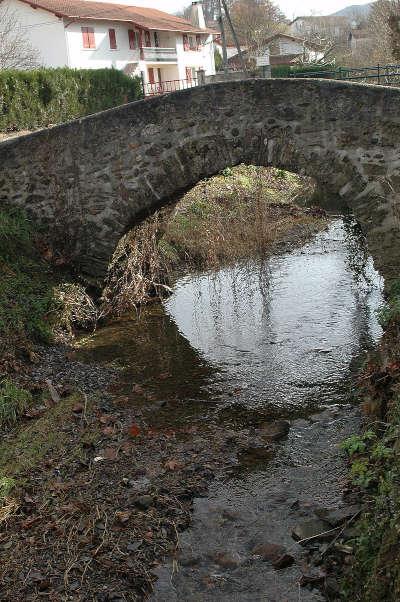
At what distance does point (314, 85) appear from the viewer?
841 centimetres

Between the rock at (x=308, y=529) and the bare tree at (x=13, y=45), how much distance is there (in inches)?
898

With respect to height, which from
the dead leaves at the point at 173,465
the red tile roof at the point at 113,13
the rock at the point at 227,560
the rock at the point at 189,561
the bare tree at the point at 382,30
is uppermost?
the red tile roof at the point at 113,13

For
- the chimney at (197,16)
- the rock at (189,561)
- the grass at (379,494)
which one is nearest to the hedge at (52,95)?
the grass at (379,494)

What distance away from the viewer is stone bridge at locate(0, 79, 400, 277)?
8.35 meters

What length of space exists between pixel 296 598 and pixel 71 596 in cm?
145

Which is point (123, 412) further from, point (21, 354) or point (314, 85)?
point (314, 85)

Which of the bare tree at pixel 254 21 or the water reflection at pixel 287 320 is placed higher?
the bare tree at pixel 254 21

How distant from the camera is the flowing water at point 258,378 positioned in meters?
4.83

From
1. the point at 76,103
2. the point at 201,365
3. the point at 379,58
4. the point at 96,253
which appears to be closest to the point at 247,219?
the point at 96,253

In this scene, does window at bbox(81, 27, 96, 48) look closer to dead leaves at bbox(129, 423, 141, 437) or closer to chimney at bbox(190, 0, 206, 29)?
chimney at bbox(190, 0, 206, 29)

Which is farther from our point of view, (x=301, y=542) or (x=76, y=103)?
(x=76, y=103)

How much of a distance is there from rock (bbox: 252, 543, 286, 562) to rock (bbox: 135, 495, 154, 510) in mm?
953

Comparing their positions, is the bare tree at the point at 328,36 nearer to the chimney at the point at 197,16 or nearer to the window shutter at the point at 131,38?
the chimney at the point at 197,16

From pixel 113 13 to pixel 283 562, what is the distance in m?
33.4
